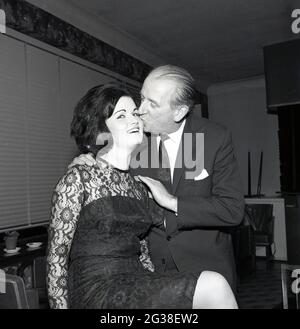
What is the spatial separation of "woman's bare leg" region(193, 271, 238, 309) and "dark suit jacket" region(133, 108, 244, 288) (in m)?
0.40

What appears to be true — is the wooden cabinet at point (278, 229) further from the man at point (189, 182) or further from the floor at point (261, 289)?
the man at point (189, 182)

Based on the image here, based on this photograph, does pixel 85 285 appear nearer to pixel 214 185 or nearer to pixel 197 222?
pixel 197 222

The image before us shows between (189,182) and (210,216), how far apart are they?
0.64ft

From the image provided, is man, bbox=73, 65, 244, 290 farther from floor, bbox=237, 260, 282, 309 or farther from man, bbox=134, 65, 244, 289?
floor, bbox=237, 260, 282, 309

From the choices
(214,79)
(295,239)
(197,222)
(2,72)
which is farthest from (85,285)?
(214,79)

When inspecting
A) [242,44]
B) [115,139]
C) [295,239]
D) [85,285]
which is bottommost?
[295,239]

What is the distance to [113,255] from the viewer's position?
1526 millimetres

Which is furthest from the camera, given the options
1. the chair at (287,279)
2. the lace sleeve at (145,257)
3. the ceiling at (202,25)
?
the ceiling at (202,25)

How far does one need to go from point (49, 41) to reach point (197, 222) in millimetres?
2933

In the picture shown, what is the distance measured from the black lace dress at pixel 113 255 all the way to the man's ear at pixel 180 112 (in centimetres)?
38

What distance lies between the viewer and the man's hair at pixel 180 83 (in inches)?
72.5

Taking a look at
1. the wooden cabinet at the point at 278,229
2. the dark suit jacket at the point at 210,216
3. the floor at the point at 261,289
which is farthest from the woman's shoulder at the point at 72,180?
the wooden cabinet at the point at 278,229

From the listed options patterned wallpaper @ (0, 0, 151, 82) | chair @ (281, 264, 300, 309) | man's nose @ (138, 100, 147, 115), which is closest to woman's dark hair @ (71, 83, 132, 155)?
man's nose @ (138, 100, 147, 115)

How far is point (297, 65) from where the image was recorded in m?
4.36
